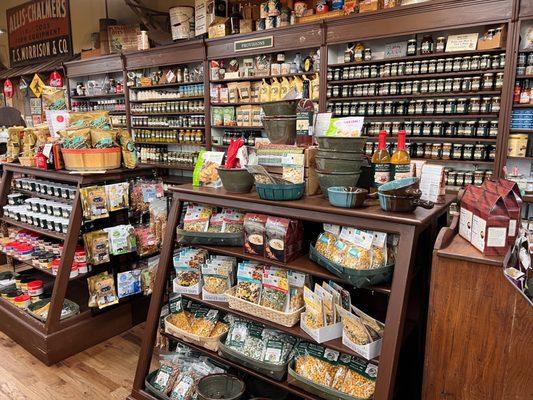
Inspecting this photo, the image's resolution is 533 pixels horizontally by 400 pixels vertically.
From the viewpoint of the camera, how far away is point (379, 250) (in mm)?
1587

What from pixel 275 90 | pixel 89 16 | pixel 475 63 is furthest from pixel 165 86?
pixel 475 63

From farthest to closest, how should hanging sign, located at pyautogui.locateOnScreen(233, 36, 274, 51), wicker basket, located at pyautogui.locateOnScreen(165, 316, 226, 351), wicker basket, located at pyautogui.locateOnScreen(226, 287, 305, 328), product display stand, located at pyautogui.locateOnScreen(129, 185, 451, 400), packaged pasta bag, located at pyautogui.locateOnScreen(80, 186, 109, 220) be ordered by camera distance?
hanging sign, located at pyautogui.locateOnScreen(233, 36, 274, 51)
packaged pasta bag, located at pyautogui.locateOnScreen(80, 186, 109, 220)
wicker basket, located at pyautogui.locateOnScreen(165, 316, 226, 351)
wicker basket, located at pyautogui.locateOnScreen(226, 287, 305, 328)
product display stand, located at pyautogui.locateOnScreen(129, 185, 451, 400)

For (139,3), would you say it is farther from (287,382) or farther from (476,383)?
(476,383)

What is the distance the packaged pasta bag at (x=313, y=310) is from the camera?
5.65 ft

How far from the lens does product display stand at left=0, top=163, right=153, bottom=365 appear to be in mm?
2738

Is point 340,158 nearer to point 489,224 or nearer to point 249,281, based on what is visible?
point 489,224

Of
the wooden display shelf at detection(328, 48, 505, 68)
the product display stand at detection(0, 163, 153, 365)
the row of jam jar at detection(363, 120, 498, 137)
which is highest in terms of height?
Result: the wooden display shelf at detection(328, 48, 505, 68)

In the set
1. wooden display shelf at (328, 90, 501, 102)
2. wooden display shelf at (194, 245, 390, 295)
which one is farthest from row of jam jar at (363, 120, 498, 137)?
wooden display shelf at (194, 245, 390, 295)

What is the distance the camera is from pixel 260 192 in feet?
6.09

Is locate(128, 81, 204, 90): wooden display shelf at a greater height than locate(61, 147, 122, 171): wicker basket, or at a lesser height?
greater

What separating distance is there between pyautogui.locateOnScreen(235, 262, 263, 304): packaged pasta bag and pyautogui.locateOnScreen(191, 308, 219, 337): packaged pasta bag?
0.31 meters

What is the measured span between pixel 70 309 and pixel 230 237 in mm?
1726

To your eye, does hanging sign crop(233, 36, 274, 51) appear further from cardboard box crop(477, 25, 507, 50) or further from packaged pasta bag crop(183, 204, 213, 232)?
packaged pasta bag crop(183, 204, 213, 232)

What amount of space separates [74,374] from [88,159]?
4.74 ft
